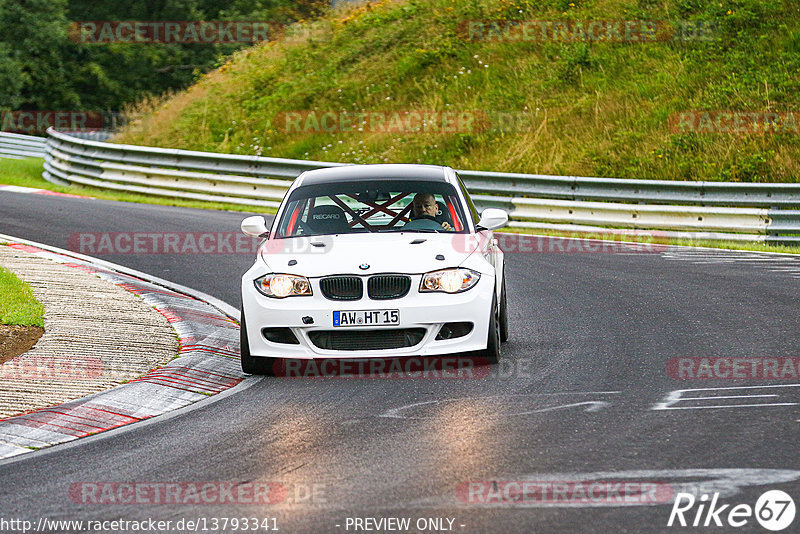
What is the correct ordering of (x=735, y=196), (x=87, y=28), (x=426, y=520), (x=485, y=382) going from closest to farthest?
1. (x=426, y=520)
2. (x=485, y=382)
3. (x=735, y=196)
4. (x=87, y=28)

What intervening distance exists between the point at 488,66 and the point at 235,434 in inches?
910

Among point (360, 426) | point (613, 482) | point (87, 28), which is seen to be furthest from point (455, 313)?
point (87, 28)

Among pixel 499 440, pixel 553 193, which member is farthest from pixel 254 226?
pixel 553 193

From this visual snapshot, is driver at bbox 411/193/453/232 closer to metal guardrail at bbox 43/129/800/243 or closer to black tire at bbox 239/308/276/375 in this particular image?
black tire at bbox 239/308/276/375

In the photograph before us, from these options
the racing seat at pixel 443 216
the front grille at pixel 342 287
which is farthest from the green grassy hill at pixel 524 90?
the front grille at pixel 342 287

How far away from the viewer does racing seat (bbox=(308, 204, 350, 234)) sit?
982 cm

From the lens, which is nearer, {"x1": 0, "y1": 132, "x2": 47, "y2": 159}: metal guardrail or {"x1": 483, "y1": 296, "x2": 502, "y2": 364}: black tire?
{"x1": 483, "y1": 296, "x2": 502, "y2": 364}: black tire

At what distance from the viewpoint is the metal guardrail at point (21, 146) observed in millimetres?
35969

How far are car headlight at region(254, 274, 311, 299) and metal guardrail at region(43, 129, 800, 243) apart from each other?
11.2m

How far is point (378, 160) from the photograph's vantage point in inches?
1005

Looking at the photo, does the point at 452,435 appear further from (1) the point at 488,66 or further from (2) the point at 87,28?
(2) the point at 87,28

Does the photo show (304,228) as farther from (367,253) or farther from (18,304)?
(18,304)

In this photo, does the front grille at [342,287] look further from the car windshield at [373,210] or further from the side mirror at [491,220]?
the side mirror at [491,220]

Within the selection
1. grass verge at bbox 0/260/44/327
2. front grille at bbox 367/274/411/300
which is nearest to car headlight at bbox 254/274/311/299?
front grille at bbox 367/274/411/300
